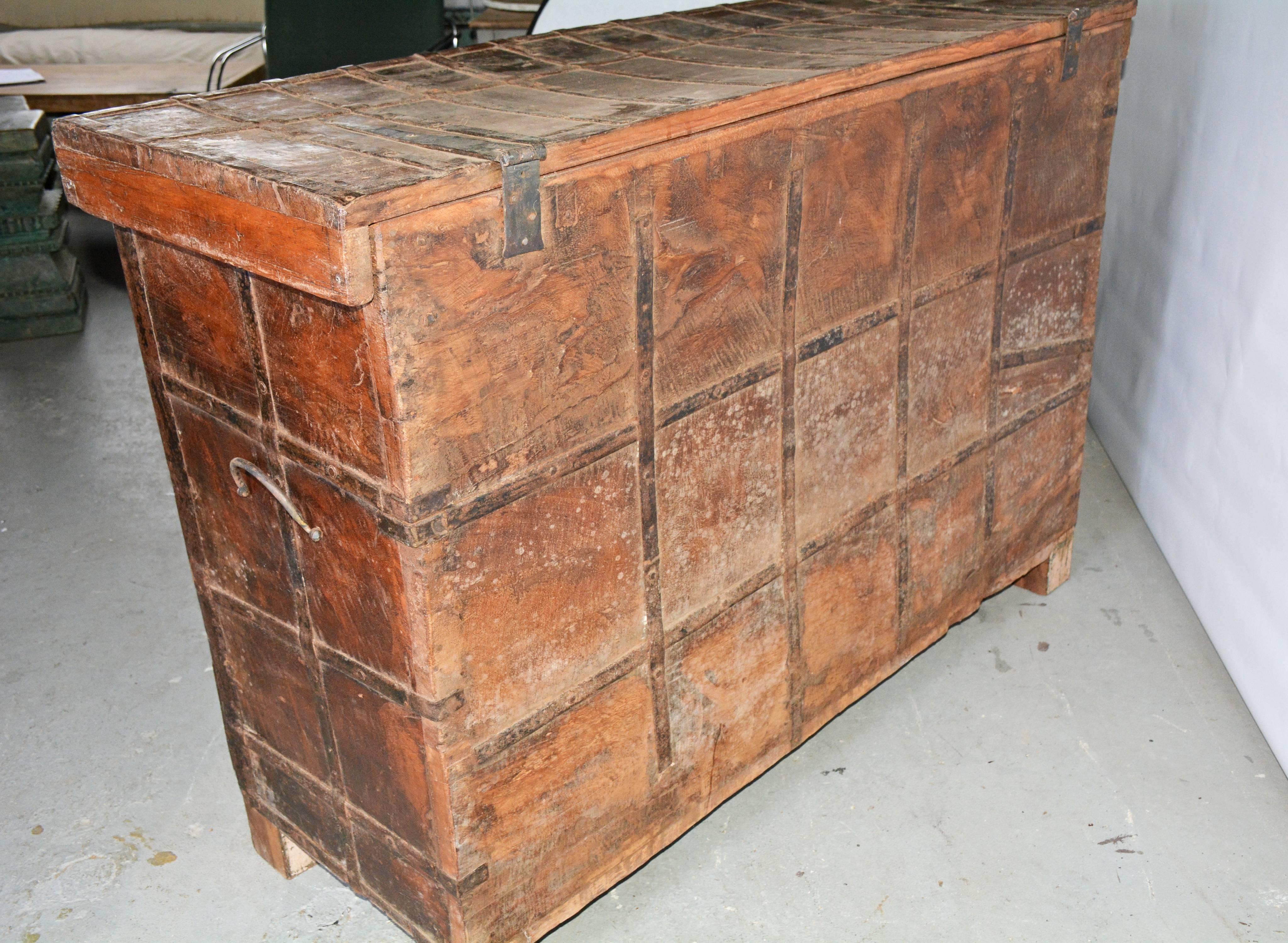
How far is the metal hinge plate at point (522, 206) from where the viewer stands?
137cm

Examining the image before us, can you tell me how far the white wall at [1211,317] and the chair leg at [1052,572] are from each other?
265 mm

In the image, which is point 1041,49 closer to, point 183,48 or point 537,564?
point 537,564

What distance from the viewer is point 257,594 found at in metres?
1.77

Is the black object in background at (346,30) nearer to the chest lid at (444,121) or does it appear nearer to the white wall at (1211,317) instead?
the chest lid at (444,121)

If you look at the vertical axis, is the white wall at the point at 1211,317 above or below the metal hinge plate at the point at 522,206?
below

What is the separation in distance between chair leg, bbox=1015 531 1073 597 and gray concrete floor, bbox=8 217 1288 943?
0.03 m

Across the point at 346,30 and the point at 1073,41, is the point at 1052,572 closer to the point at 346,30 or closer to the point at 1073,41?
the point at 1073,41

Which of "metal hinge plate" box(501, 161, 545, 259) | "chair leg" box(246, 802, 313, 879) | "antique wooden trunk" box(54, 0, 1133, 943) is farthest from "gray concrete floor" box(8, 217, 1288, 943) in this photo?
"metal hinge plate" box(501, 161, 545, 259)

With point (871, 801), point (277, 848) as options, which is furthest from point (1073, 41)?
point (277, 848)

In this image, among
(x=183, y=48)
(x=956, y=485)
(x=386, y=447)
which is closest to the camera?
(x=386, y=447)

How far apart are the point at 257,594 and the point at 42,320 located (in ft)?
10.3

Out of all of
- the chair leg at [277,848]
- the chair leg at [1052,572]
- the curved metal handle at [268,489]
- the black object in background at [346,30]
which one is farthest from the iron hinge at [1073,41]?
the black object in background at [346,30]

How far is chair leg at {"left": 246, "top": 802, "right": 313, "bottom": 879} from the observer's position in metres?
2.05

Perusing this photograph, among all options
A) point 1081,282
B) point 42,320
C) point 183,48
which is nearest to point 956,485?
point 1081,282
